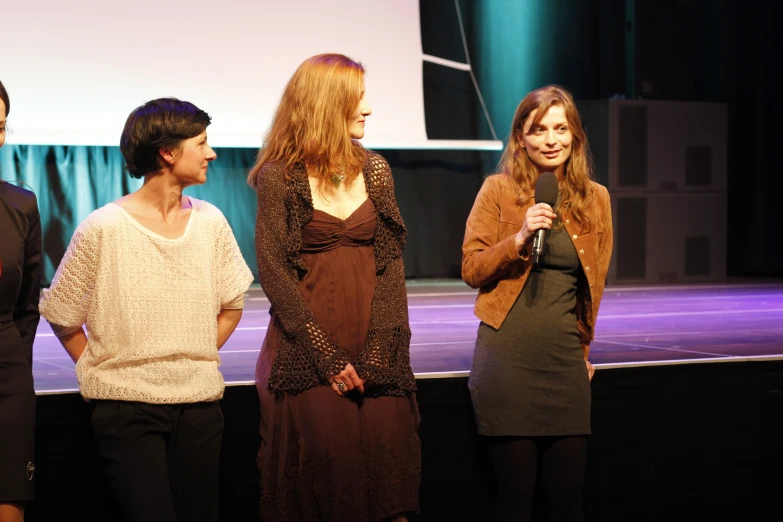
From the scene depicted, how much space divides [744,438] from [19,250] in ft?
8.23

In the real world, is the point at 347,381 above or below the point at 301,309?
below

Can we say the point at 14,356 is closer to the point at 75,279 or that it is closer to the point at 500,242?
the point at 75,279

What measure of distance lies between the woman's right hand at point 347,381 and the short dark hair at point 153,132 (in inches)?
25.0

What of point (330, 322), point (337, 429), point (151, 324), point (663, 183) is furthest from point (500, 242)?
point (663, 183)

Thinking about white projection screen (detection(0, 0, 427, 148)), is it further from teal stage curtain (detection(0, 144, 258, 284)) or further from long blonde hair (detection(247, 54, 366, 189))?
long blonde hair (detection(247, 54, 366, 189))

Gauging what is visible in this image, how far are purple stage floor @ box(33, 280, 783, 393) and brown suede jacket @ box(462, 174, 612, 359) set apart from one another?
52 cm

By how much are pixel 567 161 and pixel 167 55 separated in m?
4.50

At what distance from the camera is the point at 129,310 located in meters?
2.17

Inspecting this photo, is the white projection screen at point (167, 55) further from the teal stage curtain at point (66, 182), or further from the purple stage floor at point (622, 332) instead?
the purple stage floor at point (622, 332)

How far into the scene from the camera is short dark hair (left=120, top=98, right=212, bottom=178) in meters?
2.20

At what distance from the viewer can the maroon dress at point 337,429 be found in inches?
86.7

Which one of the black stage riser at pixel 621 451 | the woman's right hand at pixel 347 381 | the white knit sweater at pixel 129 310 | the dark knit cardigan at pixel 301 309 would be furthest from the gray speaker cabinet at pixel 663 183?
the white knit sweater at pixel 129 310

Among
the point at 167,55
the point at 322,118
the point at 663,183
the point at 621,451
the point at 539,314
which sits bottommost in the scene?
the point at 621,451

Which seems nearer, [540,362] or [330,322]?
[330,322]
